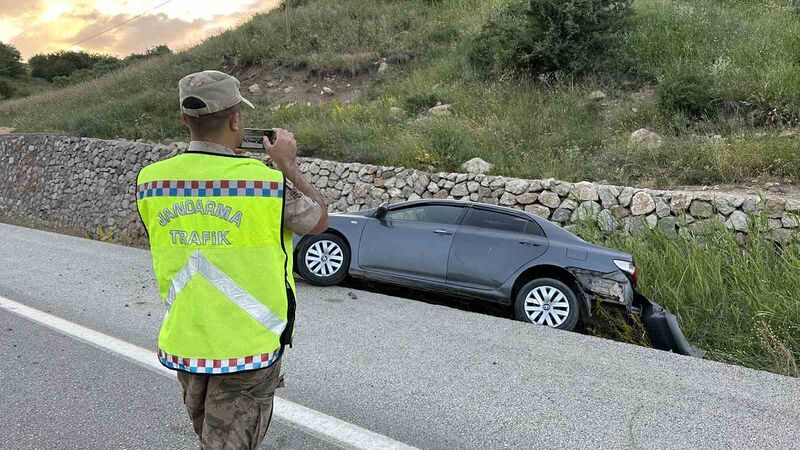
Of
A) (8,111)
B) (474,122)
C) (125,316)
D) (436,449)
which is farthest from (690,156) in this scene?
(8,111)

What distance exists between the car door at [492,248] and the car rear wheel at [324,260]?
4.51ft

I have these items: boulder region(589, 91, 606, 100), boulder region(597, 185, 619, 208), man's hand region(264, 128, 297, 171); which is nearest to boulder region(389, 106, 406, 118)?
boulder region(589, 91, 606, 100)

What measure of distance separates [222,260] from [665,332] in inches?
188


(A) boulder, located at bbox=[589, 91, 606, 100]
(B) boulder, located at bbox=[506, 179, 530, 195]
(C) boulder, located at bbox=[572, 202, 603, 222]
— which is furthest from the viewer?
(A) boulder, located at bbox=[589, 91, 606, 100]

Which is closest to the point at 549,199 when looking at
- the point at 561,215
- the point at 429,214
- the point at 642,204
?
the point at 561,215

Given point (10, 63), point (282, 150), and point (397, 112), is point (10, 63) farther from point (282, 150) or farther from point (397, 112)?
point (282, 150)

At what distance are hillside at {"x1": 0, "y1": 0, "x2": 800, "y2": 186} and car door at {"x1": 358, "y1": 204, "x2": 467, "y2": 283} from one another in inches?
130

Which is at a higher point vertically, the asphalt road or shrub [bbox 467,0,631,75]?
shrub [bbox 467,0,631,75]

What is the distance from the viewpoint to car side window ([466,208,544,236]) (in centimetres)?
642

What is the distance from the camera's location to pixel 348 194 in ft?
35.6

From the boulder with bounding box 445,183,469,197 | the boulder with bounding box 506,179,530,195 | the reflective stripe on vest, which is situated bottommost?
the boulder with bounding box 445,183,469,197

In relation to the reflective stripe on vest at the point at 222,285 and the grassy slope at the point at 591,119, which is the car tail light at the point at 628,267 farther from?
the reflective stripe on vest at the point at 222,285

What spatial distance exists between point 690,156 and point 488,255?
15.8ft

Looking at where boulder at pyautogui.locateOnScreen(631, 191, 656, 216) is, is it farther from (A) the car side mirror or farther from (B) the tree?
(B) the tree
